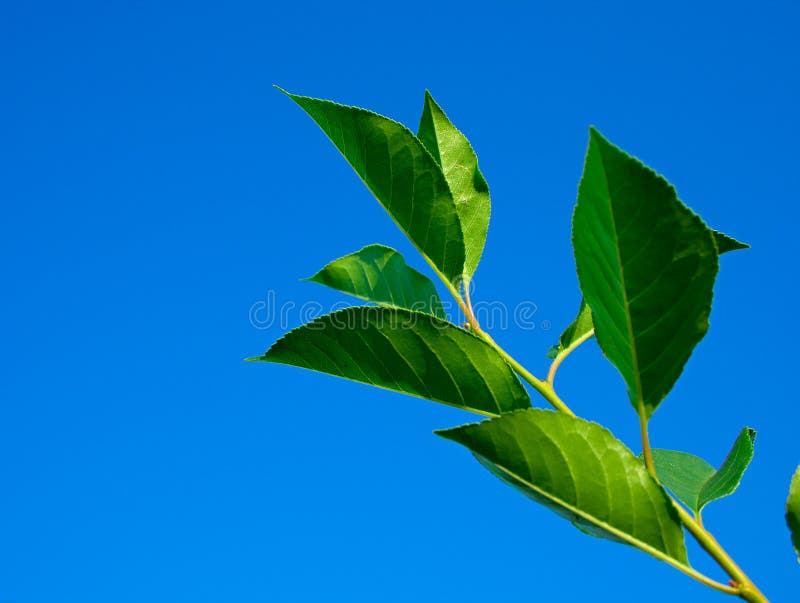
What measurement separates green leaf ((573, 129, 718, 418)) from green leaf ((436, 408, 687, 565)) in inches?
7.3

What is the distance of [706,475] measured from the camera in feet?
6.06

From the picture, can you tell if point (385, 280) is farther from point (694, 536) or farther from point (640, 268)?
point (694, 536)

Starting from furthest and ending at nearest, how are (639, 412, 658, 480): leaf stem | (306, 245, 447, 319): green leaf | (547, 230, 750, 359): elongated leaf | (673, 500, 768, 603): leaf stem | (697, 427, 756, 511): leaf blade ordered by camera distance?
(547, 230, 750, 359): elongated leaf
(306, 245, 447, 319): green leaf
(697, 427, 756, 511): leaf blade
(639, 412, 658, 480): leaf stem
(673, 500, 768, 603): leaf stem

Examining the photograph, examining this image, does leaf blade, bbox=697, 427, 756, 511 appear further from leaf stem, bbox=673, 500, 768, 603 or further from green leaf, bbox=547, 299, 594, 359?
green leaf, bbox=547, 299, 594, 359

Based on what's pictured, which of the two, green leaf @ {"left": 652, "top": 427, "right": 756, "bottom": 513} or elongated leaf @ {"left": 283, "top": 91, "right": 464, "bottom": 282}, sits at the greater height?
elongated leaf @ {"left": 283, "top": 91, "right": 464, "bottom": 282}

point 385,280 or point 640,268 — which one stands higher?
point 385,280

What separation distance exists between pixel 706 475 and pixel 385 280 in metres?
1.00

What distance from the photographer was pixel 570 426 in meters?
1.26

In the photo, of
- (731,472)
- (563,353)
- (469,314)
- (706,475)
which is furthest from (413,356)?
(706,475)

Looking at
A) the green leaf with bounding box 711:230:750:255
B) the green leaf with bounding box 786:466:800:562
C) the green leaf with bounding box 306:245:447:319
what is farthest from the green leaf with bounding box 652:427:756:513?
the green leaf with bounding box 306:245:447:319

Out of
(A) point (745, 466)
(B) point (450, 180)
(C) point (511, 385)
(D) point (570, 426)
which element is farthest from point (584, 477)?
(B) point (450, 180)

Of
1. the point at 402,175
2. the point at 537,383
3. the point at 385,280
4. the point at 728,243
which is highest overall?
the point at 402,175

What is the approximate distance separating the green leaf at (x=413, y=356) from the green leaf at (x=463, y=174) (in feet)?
1.25

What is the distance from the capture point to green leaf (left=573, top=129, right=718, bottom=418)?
46.9 inches
